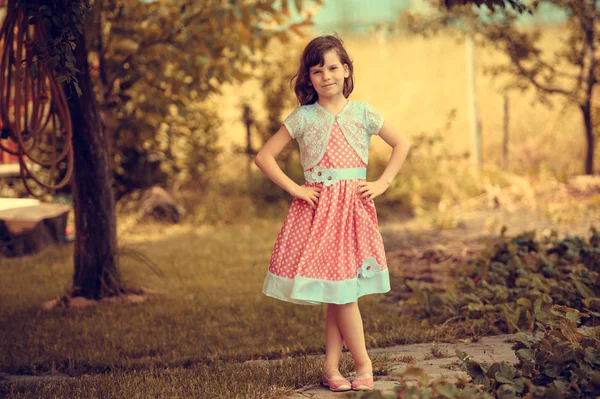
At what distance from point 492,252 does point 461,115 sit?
992 cm

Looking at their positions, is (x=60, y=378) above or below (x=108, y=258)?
below

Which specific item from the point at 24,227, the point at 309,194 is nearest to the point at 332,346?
the point at 309,194

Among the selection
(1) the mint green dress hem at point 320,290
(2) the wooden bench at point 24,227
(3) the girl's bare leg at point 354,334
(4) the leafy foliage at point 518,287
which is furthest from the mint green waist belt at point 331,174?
(2) the wooden bench at point 24,227

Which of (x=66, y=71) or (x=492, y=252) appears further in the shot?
(x=492, y=252)

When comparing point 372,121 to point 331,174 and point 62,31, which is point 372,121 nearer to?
point 331,174

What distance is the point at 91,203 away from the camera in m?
4.89

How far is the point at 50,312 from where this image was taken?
15.6 ft

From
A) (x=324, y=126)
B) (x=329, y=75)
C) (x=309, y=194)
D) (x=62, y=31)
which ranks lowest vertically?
(x=309, y=194)

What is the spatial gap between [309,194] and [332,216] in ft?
0.44

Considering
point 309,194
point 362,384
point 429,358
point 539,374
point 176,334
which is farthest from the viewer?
point 176,334

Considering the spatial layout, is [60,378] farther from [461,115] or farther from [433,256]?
[461,115]

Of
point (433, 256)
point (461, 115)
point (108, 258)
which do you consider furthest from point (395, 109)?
point (108, 258)

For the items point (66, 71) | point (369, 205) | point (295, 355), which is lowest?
point (295, 355)

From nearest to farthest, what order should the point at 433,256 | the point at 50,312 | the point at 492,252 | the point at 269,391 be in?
1. the point at 269,391
2. the point at 50,312
3. the point at 492,252
4. the point at 433,256
